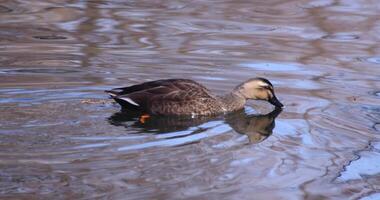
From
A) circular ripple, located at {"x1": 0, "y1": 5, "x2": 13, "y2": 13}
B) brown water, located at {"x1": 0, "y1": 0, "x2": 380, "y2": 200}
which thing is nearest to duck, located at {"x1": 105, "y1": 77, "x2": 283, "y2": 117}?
brown water, located at {"x1": 0, "y1": 0, "x2": 380, "y2": 200}

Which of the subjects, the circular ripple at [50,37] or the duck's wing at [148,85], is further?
the circular ripple at [50,37]

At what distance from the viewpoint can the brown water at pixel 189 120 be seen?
6.80 meters

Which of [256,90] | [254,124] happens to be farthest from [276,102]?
[254,124]

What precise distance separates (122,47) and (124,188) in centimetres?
Result: 582

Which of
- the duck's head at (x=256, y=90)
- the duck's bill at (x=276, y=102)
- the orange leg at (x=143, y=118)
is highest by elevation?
the duck's head at (x=256, y=90)

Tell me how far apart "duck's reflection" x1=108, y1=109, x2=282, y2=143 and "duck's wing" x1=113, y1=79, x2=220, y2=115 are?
99 millimetres

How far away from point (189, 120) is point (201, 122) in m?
0.14

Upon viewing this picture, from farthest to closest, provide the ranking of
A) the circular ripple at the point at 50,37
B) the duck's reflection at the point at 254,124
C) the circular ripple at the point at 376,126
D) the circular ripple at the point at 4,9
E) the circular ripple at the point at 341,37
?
the circular ripple at the point at 4,9 → the circular ripple at the point at 341,37 → the circular ripple at the point at 50,37 → the circular ripple at the point at 376,126 → the duck's reflection at the point at 254,124

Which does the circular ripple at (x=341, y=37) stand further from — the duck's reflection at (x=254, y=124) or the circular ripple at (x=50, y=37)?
the duck's reflection at (x=254, y=124)

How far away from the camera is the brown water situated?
6797mm

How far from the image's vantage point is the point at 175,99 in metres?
9.02

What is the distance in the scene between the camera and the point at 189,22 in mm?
14242

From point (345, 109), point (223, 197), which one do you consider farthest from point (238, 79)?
point (223, 197)

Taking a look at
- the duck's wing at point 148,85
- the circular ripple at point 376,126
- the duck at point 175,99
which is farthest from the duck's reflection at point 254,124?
→ the circular ripple at point 376,126
